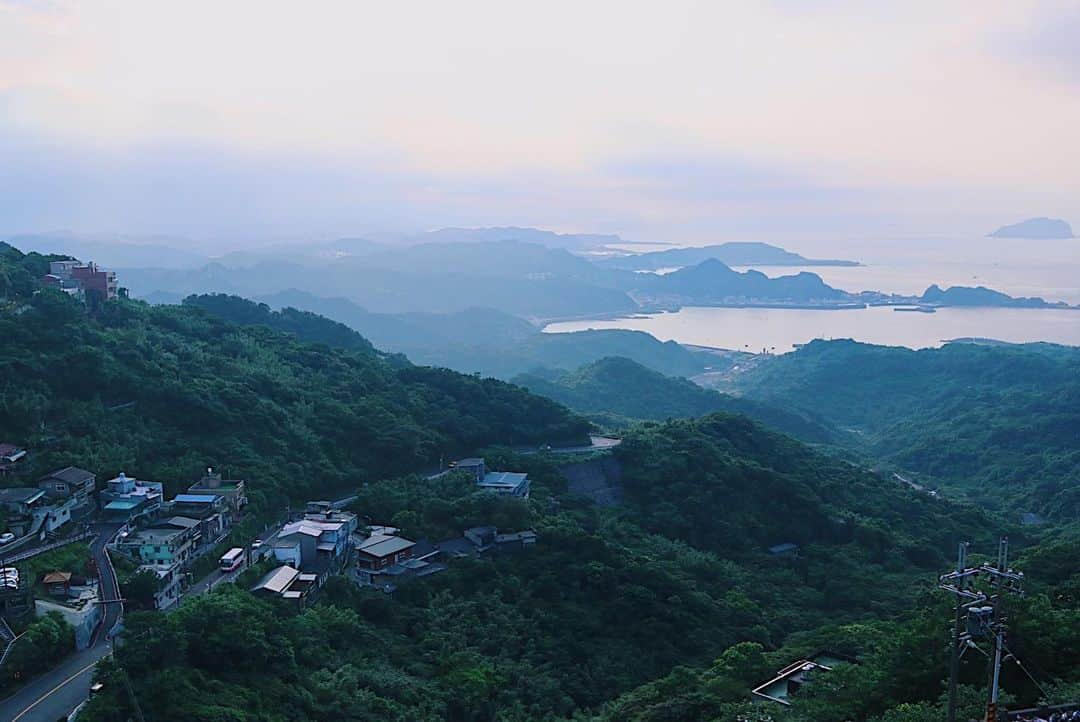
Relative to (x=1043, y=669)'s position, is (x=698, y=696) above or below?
below

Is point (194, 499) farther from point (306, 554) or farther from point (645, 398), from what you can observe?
point (645, 398)

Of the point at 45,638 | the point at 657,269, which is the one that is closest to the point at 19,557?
the point at 45,638

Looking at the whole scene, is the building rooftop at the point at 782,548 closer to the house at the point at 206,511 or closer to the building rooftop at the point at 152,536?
the house at the point at 206,511

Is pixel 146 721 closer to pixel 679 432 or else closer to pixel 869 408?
pixel 679 432

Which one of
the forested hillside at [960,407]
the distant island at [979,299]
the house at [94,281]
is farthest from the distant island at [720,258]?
the house at [94,281]

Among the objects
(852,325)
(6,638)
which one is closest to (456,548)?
(6,638)

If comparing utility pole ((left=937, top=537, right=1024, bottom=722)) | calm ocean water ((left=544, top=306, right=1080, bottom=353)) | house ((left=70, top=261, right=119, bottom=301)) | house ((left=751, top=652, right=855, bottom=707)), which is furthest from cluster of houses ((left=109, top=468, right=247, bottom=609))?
calm ocean water ((left=544, top=306, right=1080, bottom=353))
